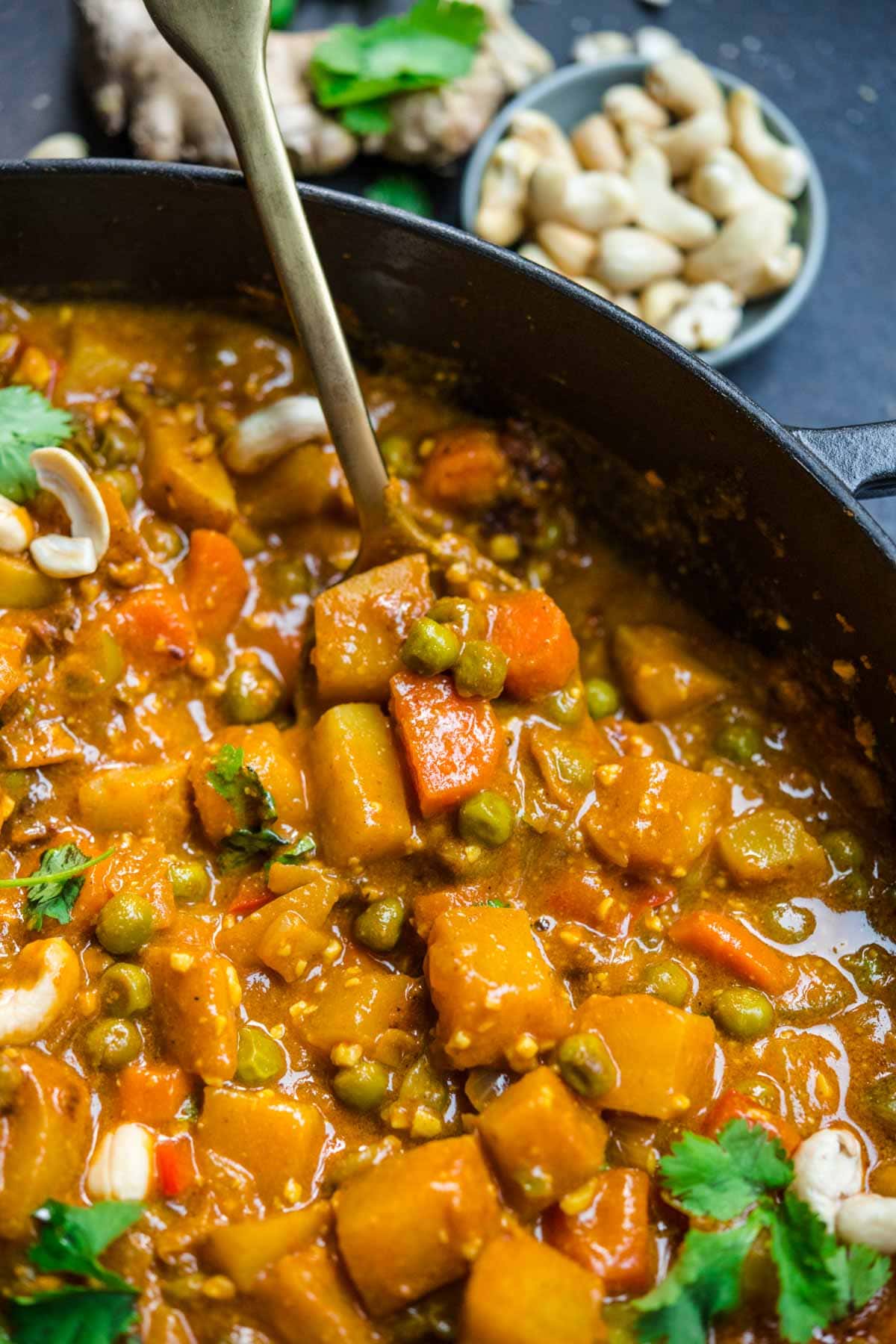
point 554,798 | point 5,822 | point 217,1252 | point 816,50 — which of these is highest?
point 816,50

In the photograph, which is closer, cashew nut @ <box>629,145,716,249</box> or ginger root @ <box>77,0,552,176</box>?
ginger root @ <box>77,0,552,176</box>

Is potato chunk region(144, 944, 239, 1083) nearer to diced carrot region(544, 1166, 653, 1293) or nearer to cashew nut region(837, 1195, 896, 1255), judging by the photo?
diced carrot region(544, 1166, 653, 1293)

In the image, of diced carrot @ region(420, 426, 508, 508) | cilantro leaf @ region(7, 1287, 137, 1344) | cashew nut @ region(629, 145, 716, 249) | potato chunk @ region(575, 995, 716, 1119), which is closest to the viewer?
cilantro leaf @ region(7, 1287, 137, 1344)

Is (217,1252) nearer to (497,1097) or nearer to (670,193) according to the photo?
(497,1097)

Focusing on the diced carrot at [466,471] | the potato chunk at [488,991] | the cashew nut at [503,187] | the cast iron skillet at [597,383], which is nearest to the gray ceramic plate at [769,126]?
the cashew nut at [503,187]

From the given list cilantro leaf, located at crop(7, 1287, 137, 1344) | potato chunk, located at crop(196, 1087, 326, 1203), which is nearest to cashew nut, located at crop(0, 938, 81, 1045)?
potato chunk, located at crop(196, 1087, 326, 1203)

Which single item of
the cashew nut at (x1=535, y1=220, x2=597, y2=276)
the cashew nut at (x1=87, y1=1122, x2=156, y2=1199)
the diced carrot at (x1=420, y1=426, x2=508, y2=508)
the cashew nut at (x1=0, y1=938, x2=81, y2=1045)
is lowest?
the cashew nut at (x1=87, y1=1122, x2=156, y2=1199)

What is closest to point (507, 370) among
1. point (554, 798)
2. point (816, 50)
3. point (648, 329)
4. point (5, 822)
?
point (648, 329)
